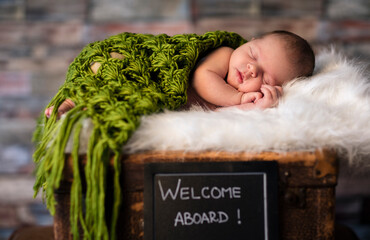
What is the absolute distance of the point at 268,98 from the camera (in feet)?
3.11

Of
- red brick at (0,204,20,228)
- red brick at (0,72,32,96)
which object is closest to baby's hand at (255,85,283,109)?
red brick at (0,72,32,96)

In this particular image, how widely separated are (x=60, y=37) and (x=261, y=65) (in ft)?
3.53

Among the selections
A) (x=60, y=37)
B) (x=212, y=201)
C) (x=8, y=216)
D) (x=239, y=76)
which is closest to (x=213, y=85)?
(x=239, y=76)

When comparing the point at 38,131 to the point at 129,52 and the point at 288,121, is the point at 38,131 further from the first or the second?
the point at 288,121

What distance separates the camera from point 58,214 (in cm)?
76

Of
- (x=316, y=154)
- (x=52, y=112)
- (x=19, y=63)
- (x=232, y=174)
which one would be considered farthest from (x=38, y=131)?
(x=19, y=63)

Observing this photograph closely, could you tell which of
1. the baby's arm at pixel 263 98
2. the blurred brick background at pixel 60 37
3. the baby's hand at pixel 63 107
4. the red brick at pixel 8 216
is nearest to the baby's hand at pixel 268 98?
the baby's arm at pixel 263 98

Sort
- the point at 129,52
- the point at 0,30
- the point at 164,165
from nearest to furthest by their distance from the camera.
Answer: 1. the point at 164,165
2. the point at 129,52
3. the point at 0,30

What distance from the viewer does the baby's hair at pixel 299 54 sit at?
3.49ft

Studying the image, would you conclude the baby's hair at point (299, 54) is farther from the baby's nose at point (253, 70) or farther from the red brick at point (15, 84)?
the red brick at point (15, 84)

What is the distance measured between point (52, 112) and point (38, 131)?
0.66 ft

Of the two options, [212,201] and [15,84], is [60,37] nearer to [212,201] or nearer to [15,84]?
[15,84]

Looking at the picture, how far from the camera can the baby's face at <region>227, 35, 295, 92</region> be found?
1059 millimetres

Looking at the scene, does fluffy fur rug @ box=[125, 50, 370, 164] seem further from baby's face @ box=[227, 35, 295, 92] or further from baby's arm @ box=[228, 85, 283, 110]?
baby's face @ box=[227, 35, 295, 92]
